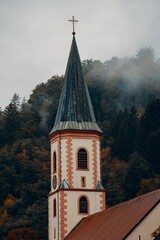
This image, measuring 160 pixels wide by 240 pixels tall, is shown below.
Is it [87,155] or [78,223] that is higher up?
[87,155]

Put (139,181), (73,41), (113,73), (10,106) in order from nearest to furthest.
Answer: (73,41), (139,181), (10,106), (113,73)

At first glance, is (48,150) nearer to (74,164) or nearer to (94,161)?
(94,161)

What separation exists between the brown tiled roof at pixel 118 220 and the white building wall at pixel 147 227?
23 centimetres

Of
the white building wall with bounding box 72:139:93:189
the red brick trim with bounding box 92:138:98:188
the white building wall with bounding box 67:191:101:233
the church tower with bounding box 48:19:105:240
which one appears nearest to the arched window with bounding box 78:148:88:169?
the church tower with bounding box 48:19:105:240

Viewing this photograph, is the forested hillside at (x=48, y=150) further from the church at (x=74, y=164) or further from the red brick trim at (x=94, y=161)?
the red brick trim at (x=94, y=161)

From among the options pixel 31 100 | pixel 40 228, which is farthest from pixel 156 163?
pixel 31 100

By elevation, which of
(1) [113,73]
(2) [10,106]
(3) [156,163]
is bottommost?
(3) [156,163]

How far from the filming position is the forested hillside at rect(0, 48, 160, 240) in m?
94.2

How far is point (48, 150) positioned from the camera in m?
115

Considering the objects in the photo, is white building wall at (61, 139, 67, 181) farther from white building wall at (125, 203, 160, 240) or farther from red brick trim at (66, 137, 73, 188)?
white building wall at (125, 203, 160, 240)

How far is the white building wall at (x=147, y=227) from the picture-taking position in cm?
4150

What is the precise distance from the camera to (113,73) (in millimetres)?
161500

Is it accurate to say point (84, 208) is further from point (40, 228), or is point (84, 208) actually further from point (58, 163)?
point (40, 228)

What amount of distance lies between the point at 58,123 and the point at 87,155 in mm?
3278
